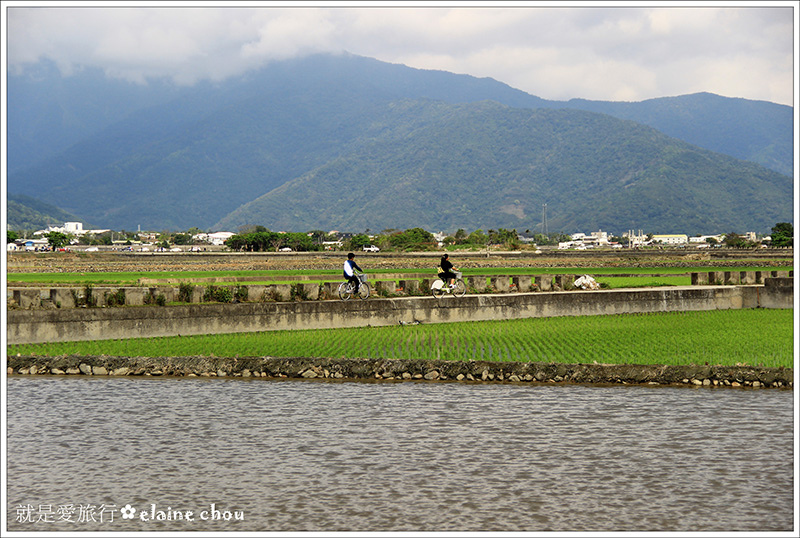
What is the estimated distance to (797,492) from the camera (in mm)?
8859

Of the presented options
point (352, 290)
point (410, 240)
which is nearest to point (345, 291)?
point (352, 290)

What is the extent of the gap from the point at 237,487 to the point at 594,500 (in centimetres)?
467

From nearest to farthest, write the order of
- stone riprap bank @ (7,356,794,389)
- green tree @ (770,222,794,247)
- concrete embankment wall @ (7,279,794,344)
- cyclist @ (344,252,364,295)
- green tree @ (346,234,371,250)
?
stone riprap bank @ (7,356,794,389) → concrete embankment wall @ (7,279,794,344) → cyclist @ (344,252,364,295) → green tree @ (770,222,794,247) → green tree @ (346,234,371,250)

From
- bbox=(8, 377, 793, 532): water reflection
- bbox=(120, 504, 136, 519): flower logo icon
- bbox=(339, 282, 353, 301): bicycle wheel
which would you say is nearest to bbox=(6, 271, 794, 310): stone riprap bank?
bbox=(339, 282, 353, 301): bicycle wheel

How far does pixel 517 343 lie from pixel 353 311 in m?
6.90

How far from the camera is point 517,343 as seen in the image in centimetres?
2367

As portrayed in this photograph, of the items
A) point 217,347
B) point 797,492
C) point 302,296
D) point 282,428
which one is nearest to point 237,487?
point 282,428

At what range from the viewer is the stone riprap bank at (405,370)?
18.0m

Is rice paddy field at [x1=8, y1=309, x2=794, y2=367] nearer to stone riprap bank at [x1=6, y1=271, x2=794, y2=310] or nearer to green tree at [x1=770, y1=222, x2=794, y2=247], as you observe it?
stone riprap bank at [x1=6, y1=271, x2=794, y2=310]

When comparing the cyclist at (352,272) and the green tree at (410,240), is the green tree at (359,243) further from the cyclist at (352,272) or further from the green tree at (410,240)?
the cyclist at (352,272)

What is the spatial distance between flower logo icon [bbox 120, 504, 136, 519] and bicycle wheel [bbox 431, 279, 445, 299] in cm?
2152

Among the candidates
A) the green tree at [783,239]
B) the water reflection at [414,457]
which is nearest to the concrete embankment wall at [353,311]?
the water reflection at [414,457]

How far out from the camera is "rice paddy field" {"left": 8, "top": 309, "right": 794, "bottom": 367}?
68.3ft

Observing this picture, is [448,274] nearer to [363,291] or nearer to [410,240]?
[363,291]
